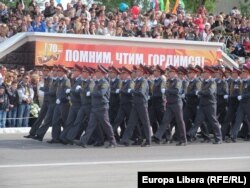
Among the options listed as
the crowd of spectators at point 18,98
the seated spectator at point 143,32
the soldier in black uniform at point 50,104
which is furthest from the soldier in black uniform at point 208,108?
the seated spectator at point 143,32

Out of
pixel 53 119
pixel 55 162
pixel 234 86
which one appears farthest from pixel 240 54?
pixel 55 162

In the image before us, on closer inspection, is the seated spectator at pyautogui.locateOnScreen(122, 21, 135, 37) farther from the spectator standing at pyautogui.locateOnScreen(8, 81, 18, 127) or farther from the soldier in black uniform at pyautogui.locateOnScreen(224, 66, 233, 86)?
the soldier in black uniform at pyautogui.locateOnScreen(224, 66, 233, 86)

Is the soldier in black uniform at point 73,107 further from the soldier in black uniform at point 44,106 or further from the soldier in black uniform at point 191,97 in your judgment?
the soldier in black uniform at point 191,97

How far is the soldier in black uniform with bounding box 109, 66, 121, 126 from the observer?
17.6 metres

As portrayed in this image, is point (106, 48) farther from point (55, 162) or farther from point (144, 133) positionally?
point (55, 162)

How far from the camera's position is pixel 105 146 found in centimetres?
1706

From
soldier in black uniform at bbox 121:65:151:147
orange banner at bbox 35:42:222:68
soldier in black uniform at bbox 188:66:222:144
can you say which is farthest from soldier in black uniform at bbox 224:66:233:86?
orange banner at bbox 35:42:222:68

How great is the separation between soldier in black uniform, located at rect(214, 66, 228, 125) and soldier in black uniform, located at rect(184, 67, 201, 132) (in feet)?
1.72

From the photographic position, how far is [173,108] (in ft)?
57.7

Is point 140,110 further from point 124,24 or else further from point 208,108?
point 124,24

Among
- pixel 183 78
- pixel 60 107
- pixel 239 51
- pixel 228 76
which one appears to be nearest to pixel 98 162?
pixel 60 107

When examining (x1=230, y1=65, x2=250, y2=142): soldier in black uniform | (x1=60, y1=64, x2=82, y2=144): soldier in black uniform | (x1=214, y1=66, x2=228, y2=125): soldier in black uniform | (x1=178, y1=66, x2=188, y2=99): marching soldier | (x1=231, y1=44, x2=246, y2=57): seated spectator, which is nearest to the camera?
(x1=60, y1=64, x2=82, y2=144): soldier in black uniform

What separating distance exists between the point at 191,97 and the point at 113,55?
6.39m

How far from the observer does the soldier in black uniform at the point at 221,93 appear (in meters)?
18.5
